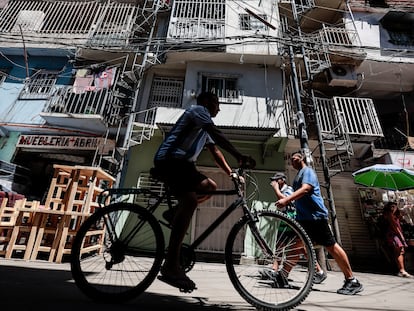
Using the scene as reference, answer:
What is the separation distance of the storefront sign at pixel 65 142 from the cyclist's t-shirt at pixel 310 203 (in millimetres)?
Result: 7279

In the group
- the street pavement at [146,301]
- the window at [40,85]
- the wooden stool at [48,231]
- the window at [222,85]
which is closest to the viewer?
the street pavement at [146,301]

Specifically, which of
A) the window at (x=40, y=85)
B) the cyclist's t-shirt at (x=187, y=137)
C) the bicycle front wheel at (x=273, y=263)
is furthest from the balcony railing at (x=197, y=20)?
the bicycle front wheel at (x=273, y=263)

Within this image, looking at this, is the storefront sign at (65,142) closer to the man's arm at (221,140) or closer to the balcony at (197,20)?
the balcony at (197,20)

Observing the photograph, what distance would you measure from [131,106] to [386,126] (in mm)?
11709

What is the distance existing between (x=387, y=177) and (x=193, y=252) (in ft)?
24.2

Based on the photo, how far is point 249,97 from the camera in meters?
8.97

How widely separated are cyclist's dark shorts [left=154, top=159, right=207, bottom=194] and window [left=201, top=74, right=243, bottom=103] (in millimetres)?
7481

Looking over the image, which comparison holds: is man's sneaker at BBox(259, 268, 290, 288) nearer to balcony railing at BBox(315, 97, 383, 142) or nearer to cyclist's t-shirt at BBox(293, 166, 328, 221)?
cyclist's t-shirt at BBox(293, 166, 328, 221)

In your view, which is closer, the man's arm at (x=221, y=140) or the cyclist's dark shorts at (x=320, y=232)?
the man's arm at (x=221, y=140)

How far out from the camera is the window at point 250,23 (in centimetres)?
976

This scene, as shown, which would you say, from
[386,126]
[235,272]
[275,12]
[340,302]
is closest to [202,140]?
[235,272]

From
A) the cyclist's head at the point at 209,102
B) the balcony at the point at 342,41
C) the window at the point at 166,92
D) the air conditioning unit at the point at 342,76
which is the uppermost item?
the balcony at the point at 342,41

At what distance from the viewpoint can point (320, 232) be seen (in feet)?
9.68

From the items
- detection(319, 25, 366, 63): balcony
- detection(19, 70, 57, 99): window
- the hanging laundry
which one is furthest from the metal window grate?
detection(319, 25, 366, 63): balcony
